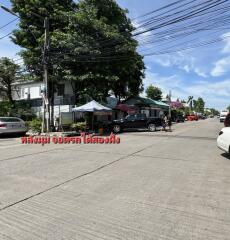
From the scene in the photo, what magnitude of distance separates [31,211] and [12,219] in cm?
39

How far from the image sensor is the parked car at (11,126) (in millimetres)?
17531

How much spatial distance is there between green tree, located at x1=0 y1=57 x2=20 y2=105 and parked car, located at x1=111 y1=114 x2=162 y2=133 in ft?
44.3

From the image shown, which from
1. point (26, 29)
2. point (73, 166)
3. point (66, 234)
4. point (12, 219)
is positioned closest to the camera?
point (66, 234)

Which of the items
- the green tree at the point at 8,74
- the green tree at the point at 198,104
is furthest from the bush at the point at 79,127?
the green tree at the point at 198,104

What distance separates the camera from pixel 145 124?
2350 cm

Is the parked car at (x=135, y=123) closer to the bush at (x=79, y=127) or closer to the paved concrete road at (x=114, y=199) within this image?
the bush at (x=79, y=127)

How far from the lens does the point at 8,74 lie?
2916 centimetres

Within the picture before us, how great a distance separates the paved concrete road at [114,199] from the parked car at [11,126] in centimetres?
949

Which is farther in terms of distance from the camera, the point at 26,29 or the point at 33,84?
the point at 33,84

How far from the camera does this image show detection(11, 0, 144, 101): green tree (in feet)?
70.6

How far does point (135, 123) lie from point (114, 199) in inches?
725

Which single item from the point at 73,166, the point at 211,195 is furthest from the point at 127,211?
the point at 73,166

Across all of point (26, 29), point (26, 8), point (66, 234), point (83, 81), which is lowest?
point (66, 234)

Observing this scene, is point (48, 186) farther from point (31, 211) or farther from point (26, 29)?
point (26, 29)
